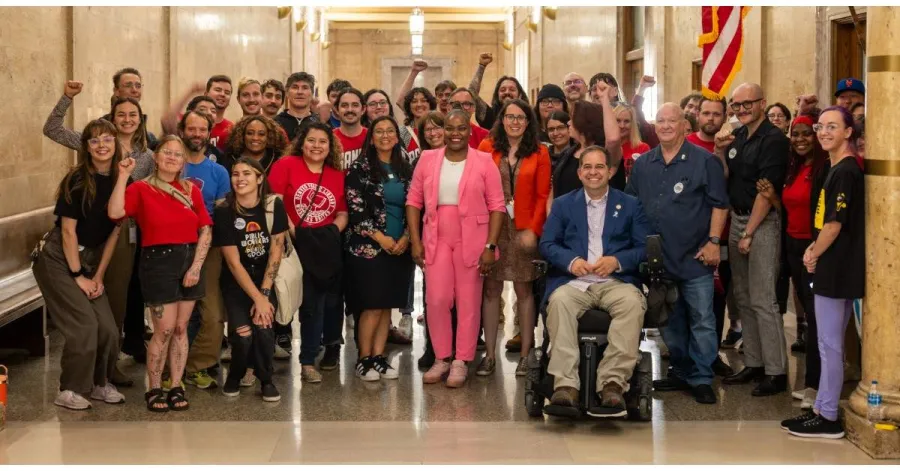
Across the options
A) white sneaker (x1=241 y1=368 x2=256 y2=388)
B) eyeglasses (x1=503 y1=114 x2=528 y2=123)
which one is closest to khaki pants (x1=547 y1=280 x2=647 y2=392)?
eyeglasses (x1=503 y1=114 x2=528 y2=123)

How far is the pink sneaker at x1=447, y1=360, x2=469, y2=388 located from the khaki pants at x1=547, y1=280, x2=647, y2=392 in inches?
37.6

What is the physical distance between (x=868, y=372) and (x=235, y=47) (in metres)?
11.4

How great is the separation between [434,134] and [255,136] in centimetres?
111

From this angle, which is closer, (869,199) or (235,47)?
(869,199)

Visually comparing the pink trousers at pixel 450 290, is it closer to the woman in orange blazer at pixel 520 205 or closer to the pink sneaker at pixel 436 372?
the pink sneaker at pixel 436 372

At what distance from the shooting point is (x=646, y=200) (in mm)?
6309

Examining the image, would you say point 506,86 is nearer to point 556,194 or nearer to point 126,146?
point 556,194

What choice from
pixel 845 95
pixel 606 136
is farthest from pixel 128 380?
pixel 845 95

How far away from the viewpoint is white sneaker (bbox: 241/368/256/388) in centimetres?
649

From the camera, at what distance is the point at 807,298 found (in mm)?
6137

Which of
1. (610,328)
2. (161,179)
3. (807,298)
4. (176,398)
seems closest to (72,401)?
(176,398)

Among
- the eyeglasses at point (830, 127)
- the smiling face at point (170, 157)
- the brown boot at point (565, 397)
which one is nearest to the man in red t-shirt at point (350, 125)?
the smiling face at point (170, 157)

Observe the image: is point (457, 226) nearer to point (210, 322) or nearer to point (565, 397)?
point (565, 397)

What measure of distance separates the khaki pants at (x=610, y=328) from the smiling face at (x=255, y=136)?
215 cm
